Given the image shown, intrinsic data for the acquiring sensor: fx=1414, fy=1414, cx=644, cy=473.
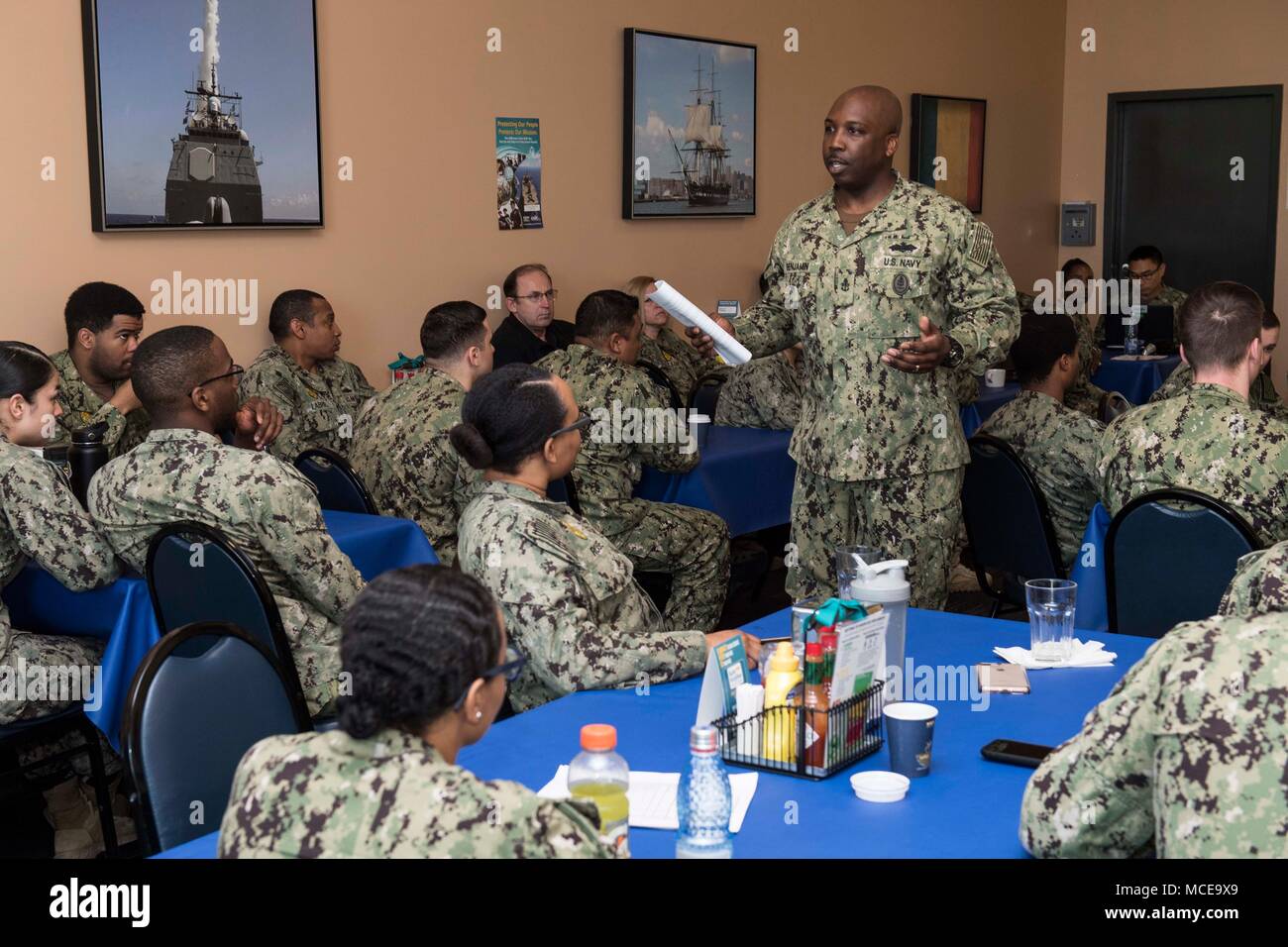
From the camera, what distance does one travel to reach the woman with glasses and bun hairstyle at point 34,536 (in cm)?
312

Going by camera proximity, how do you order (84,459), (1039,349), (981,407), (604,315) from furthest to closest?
(981,407) → (604,315) → (1039,349) → (84,459)

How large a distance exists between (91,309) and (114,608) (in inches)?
63.0

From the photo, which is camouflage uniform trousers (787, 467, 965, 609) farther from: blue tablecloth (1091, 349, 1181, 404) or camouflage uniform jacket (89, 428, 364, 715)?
blue tablecloth (1091, 349, 1181, 404)

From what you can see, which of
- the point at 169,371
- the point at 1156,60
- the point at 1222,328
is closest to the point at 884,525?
the point at 1222,328

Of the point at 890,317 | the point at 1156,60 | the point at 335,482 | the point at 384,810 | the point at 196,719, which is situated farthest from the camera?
the point at 1156,60

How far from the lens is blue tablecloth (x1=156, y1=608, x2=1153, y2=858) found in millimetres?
1684

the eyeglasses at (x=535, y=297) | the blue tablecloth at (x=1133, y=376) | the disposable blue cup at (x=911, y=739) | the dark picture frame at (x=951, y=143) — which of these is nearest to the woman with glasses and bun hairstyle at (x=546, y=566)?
the disposable blue cup at (x=911, y=739)

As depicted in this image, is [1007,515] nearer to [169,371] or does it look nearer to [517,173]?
[169,371]

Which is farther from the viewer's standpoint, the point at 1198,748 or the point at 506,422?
the point at 506,422

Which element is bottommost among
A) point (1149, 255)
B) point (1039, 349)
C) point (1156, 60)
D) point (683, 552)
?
point (683, 552)

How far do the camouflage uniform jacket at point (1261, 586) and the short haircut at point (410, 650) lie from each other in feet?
3.59

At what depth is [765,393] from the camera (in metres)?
5.63
